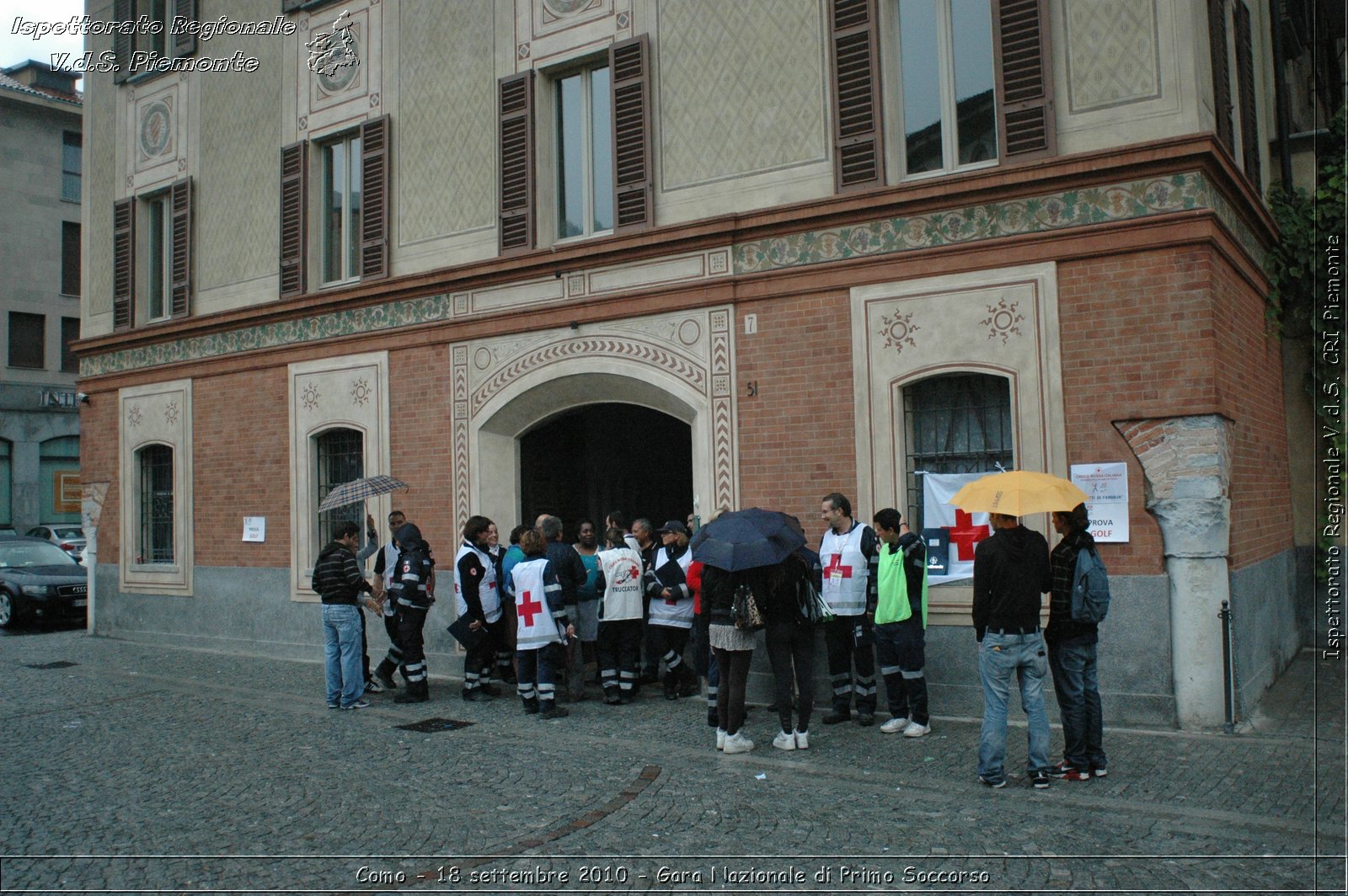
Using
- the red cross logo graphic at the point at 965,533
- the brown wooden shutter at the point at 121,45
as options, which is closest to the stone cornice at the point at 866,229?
the red cross logo graphic at the point at 965,533

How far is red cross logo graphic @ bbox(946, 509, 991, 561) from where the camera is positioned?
365 inches

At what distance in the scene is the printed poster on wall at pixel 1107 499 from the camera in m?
8.62

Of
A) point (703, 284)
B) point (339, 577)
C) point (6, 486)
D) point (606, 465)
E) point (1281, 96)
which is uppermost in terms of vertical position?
point (1281, 96)

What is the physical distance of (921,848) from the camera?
5.84m

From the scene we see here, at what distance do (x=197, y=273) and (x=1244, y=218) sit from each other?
1377cm

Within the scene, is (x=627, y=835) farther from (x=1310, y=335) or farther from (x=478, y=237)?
(x=1310, y=335)

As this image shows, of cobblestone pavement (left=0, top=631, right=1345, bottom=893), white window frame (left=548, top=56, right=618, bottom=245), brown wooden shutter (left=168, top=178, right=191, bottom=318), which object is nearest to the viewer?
cobblestone pavement (left=0, top=631, right=1345, bottom=893)

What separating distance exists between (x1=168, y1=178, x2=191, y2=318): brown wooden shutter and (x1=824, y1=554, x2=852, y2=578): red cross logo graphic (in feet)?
36.9

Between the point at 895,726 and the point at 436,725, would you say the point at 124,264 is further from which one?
the point at 895,726

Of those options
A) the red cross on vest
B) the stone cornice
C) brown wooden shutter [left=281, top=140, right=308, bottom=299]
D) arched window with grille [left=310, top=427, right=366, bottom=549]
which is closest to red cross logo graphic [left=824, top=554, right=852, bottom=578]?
the red cross on vest

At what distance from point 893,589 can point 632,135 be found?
5826 millimetres

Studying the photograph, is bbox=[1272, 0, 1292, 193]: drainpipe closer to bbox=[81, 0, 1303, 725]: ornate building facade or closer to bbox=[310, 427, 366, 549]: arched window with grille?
bbox=[81, 0, 1303, 725]: ornate building facade

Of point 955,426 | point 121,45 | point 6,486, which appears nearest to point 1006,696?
point 955,426

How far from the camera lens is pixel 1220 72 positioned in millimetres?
9625
